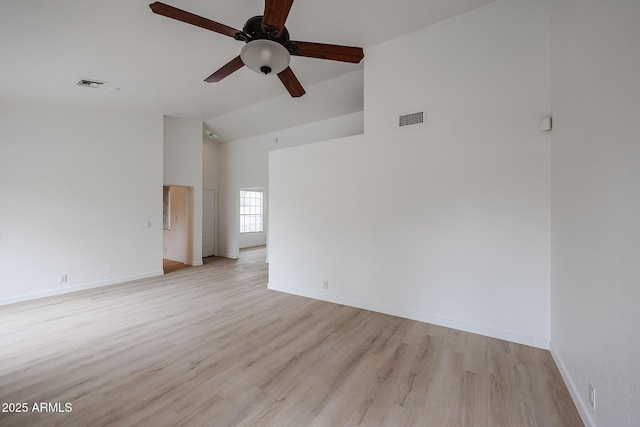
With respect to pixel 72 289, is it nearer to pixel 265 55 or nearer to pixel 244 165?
pixel 244 165

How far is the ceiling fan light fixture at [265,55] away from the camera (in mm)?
2129

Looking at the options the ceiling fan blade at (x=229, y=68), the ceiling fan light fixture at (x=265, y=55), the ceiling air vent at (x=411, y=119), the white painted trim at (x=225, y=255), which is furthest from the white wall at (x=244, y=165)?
the ceiling fan light fixture at (x=265, y=55)

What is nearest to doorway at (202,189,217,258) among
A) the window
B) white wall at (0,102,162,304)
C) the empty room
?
the window

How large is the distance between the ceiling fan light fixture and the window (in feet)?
24.8

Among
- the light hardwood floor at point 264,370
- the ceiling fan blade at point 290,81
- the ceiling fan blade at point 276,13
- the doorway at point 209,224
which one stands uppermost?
the ceiling fan blade at point 290,81

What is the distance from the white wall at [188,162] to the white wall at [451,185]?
3.88 meters

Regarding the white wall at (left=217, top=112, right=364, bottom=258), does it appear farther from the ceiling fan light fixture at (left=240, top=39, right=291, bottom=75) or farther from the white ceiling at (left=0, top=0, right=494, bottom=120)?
the ceiling fan light fixture at (left=240, top=39, right=291, bottom=75)

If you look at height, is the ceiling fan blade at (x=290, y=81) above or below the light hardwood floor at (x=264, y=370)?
above

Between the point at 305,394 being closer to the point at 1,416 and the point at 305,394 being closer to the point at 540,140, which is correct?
the point at 1,416

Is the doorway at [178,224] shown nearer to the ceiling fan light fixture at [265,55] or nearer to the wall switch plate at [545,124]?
the ceiling fan light fixture at [265,55]

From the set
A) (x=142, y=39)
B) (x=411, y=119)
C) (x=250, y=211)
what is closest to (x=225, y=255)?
(x=250, y=211)

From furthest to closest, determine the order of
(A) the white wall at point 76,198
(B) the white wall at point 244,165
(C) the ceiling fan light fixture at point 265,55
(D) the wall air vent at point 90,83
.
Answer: (B) the white wall at point 244,165 < (A) the white wall at point 76,198 < (D) the wall air vent at point 90,83 < (C) the ceiling fan light fixture at point 265,55

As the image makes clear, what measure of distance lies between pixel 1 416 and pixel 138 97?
4564 mm

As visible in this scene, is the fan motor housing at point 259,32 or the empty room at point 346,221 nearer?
the empty room at point 346,221
